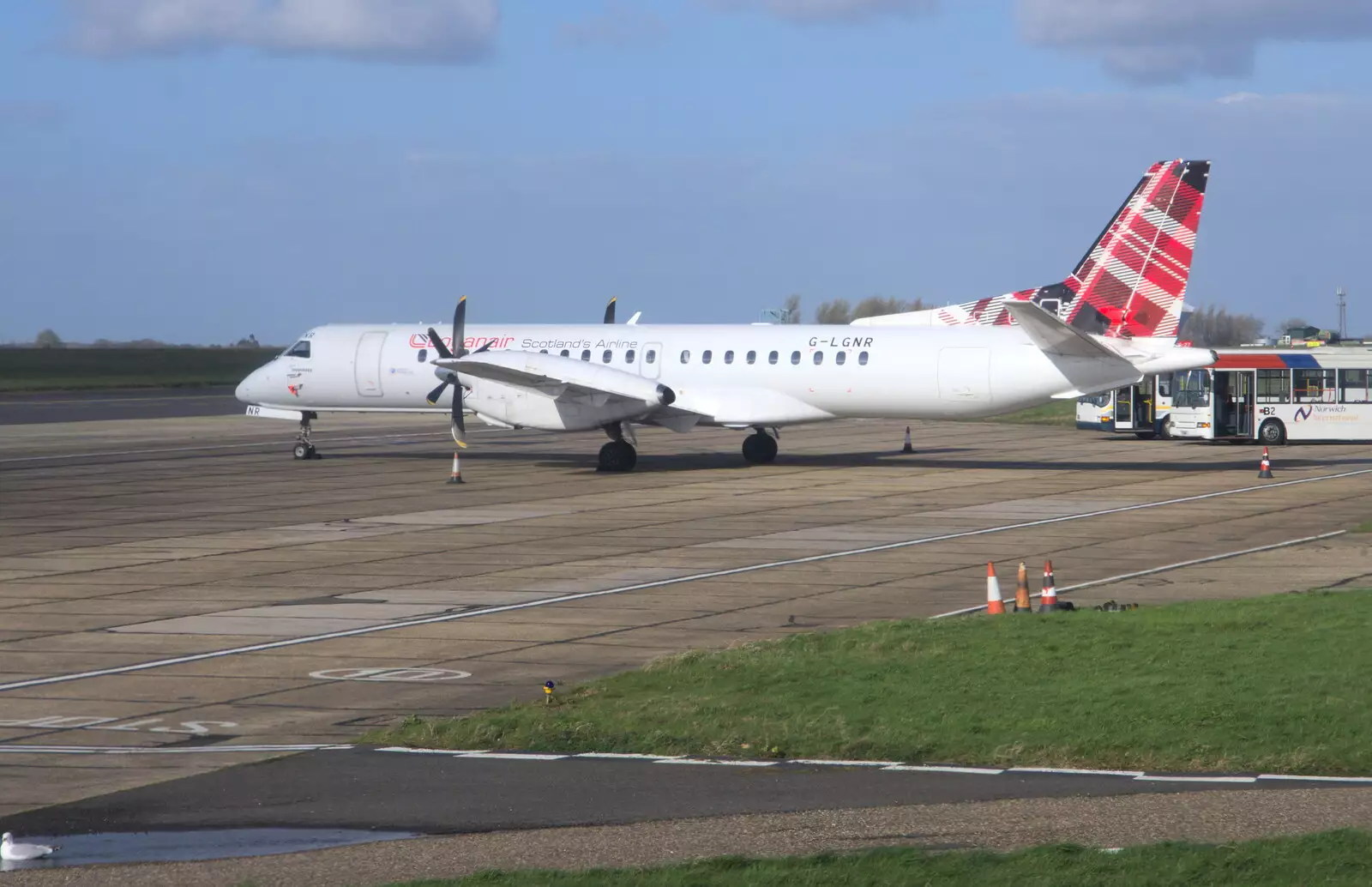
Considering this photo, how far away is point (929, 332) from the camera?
3672cm

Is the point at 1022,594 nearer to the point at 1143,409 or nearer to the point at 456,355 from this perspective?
the point at 456,355

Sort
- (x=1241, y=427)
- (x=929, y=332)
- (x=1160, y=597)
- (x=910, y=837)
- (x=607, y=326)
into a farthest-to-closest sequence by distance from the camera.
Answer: (x=1241, y=427), (x=607, y=326), (x=929, y=332), (x=1160, y=597), (x=910, y=837)

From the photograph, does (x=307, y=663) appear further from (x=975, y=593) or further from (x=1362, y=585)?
(x=1362, y=585)

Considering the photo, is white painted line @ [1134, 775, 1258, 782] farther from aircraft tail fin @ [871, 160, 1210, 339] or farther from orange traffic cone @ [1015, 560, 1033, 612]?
aircraft tail fin @ [871, 160, 1210, 339]

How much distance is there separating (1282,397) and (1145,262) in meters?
17.8

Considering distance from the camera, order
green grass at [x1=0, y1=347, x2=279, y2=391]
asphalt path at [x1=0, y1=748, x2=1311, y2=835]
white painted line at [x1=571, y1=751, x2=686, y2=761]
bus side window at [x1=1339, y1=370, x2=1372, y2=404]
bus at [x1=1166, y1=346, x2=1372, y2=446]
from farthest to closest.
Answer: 1. green grass at [x1=0, y1=347, x2=279, y2=391]
2. bus at [x1=1166, y1=346, x2=1372, y2=446]
3. bus side window at [x1=1339, y1=370, x2=1372, y2=404]
4. white painted line at [x1=571, y1=751, x2=686, y2=761]
5. asphalt path at [x1=0, y1=748, x2=1311, y2=835]


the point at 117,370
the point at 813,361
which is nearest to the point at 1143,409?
the point at 813,361

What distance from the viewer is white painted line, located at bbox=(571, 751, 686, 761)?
11695mm

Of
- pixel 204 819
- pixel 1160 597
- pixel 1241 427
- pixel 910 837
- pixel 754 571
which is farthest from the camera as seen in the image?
pixel 1241 427

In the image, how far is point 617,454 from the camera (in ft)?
126

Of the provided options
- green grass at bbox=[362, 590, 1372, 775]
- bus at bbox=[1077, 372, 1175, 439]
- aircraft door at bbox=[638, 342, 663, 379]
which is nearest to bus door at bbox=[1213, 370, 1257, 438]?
bus at bbox=[1077, 372, 1175, 439]

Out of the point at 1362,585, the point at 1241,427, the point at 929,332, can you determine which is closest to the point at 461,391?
the point at 929,332

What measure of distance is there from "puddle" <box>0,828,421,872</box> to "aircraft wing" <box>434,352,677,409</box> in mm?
27091

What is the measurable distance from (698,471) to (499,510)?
900 centimetres
